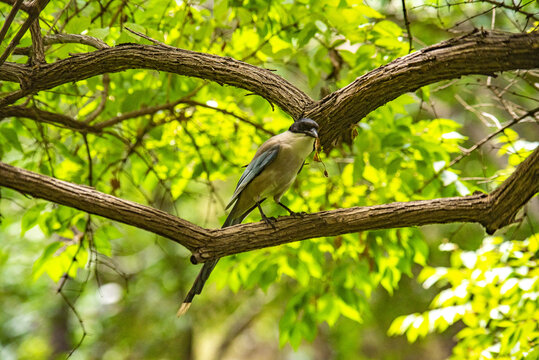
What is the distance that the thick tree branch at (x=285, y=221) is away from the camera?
2.70 m

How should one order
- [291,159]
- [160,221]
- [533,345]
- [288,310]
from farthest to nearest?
[288,310] < [291,159] < [533,345] < [160,221]

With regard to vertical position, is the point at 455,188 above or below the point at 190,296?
above

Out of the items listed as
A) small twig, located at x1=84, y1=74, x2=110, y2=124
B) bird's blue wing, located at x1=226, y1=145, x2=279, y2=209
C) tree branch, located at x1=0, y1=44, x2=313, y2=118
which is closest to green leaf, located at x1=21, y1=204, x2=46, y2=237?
small twig, located at x1=84, y1=74, x2=110, y2=124

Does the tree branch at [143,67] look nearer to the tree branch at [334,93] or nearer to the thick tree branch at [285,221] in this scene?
the tree branch at [334,93]

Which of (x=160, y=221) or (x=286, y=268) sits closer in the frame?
(x=160, y=221)

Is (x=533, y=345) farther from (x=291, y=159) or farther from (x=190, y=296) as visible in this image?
(x=190, y=296)

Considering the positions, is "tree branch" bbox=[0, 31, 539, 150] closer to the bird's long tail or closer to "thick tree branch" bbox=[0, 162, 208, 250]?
"thick tree branch" bbox=[0, 162, 208, 250]

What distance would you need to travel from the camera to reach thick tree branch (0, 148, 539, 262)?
270cm

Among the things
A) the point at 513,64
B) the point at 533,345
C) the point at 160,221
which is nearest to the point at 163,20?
the point at 160,221

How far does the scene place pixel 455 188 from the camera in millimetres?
3824

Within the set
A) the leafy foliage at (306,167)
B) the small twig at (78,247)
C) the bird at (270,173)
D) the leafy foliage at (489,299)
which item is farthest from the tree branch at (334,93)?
the leafy foliage at (489,299)

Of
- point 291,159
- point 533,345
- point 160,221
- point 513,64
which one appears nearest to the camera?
point 513,64

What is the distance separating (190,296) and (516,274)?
6.79 ft

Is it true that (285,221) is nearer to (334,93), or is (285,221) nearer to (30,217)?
(334,93)
